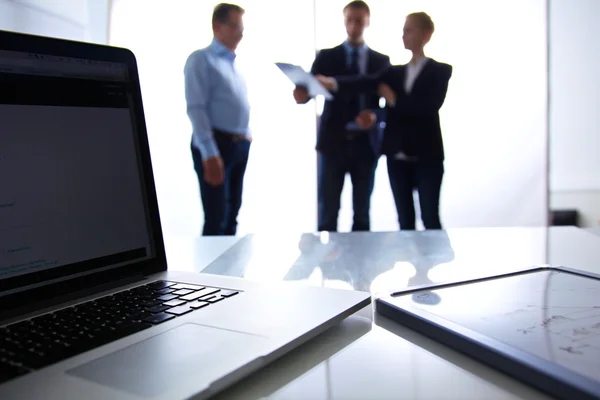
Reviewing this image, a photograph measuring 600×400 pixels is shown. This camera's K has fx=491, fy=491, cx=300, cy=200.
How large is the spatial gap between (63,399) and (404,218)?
262 cm

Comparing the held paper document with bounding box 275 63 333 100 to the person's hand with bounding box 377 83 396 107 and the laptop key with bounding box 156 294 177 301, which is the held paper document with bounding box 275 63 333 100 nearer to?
the person's hand with bounding box 377 83 396 107

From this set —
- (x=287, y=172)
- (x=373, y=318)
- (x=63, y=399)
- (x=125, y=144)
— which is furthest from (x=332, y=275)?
(x=287, y=172)

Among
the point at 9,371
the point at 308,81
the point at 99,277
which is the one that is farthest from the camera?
the point at 308,81

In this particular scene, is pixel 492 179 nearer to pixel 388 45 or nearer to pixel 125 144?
pixel 388 45

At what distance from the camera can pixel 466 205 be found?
9.64 ft

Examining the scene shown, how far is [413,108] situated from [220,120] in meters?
1.10

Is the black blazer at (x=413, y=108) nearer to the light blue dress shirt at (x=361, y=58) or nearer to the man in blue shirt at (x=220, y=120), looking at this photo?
the light blue dress shirt at (x=361, y=58)

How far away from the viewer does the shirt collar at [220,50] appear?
9.39ft

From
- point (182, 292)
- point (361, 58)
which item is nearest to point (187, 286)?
point (182, 292)

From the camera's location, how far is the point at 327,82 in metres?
2.80

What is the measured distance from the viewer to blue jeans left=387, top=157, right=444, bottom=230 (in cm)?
277

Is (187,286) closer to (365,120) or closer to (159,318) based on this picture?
(159,318)

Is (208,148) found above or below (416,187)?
above

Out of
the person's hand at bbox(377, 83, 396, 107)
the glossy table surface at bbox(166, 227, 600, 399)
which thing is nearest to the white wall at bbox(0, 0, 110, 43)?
the person's hand at bbox(377, 83, 396, 107)
